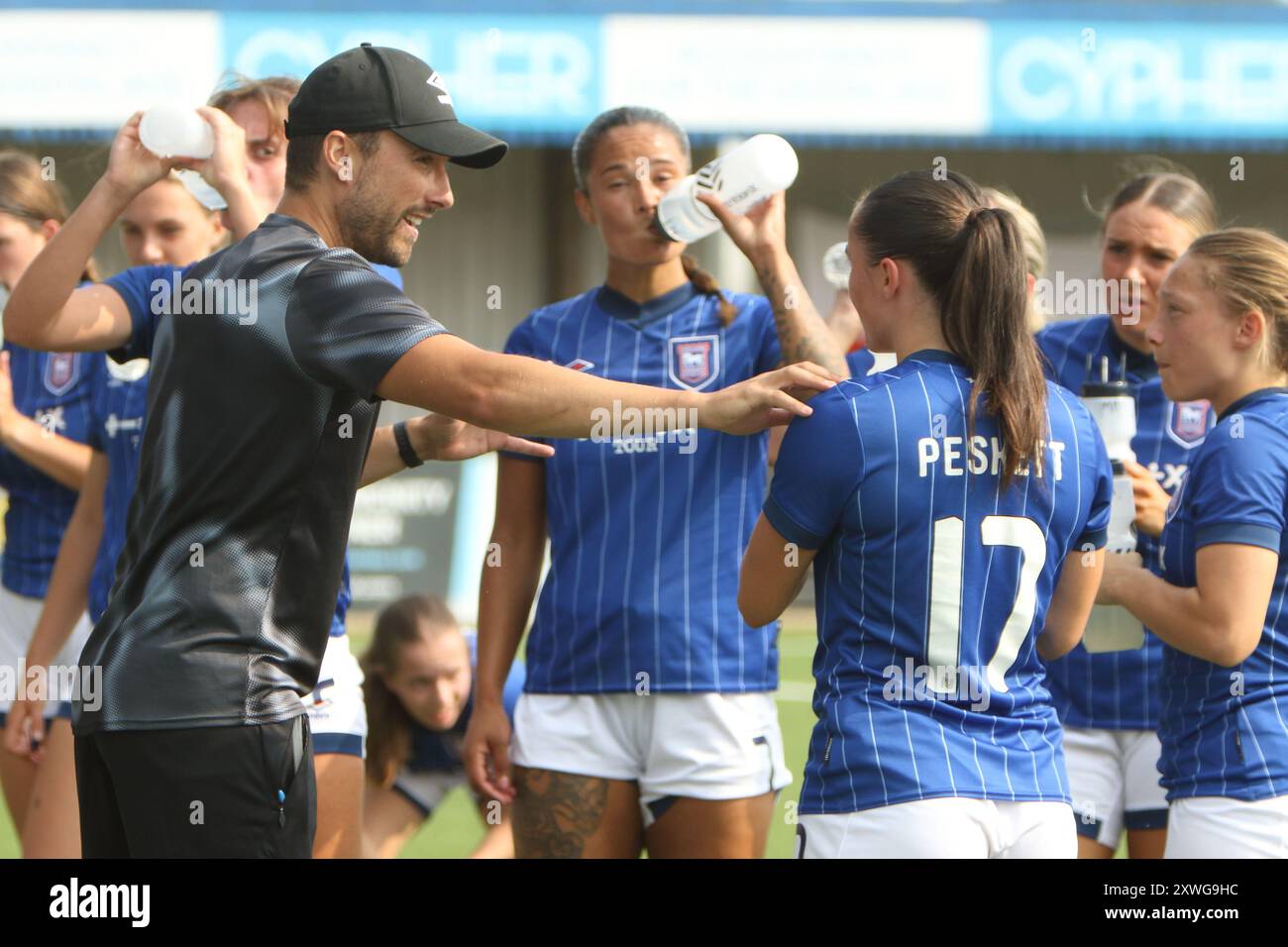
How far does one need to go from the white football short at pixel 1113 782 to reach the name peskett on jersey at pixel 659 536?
3.21 feet

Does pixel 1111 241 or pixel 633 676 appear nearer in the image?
pixel 633 676

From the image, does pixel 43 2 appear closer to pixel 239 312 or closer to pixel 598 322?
pixel 598 322

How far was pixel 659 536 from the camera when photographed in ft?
13.4

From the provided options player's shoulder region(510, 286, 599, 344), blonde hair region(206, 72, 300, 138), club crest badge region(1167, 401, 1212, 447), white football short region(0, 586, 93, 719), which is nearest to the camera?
blonde hair region(206, 72, 300, 138)

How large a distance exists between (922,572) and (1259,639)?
1135 mm

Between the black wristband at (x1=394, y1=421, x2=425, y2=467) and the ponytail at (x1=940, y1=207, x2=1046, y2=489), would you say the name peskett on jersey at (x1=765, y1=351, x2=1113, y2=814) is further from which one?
the black wristband at (x1=394, y1=421, x2=425, y2=467)

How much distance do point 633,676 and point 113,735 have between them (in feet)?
4.84

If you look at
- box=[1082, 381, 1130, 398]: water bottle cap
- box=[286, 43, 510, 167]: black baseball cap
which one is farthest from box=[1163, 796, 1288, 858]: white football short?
box=[286, 43, 510, 167]: black baseball cap

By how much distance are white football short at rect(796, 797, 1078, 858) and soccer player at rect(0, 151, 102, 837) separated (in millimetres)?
2737

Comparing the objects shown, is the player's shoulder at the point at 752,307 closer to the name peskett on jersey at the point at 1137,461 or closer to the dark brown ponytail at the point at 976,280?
the name peskett on jersey at the point at 1137,461

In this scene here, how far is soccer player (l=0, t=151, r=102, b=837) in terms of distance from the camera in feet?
15.9

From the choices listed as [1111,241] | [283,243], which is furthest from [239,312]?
[1111,241]

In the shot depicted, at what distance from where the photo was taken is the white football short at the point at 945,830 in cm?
293
